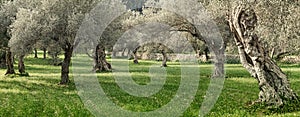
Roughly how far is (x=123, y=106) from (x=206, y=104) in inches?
217

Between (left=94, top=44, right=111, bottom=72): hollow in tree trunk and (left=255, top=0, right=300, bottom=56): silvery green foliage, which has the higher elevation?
(left=255, top=0, right=300, bottom=56): silvery green foliage

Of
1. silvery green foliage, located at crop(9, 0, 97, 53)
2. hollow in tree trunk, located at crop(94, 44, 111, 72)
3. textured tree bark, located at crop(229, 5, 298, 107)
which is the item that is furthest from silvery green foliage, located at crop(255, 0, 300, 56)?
hollow in tree trunk, located at crop(94, 44, 111, 72)

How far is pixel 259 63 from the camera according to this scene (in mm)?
23594

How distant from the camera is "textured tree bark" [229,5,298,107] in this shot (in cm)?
2305

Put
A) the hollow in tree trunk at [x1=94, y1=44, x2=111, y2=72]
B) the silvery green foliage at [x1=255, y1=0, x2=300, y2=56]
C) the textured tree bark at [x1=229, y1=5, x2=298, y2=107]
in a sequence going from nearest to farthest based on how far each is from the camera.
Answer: the silvery green foliage at [x1=255, y1=0, x2=300, y2=56]
the textured tree bark at [x1=229, y1=5, x2=298, y2=107]
the hollow in tree trunk at [x1=94, y1=44, x2=111, y2=72]

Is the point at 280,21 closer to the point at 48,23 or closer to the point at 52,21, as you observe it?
the point at 52,21

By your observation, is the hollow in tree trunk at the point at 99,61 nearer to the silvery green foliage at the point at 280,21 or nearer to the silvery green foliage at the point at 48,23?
the silvery green foliage at the point at 48,23

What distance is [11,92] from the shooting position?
31.1 m

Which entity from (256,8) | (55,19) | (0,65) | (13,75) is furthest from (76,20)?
(0,65)

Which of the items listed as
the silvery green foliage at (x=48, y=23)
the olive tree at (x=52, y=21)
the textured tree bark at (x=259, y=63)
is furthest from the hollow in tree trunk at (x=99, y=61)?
the textured tree bark at (x=259, y=63)

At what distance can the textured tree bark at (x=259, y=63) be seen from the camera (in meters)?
23.0

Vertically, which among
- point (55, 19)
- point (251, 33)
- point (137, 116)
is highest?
point (55, 19)

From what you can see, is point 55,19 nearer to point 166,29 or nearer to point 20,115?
point 20,115

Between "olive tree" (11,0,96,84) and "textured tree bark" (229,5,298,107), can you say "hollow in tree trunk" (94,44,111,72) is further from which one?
"textured tree bark" (229,5,298,107)
